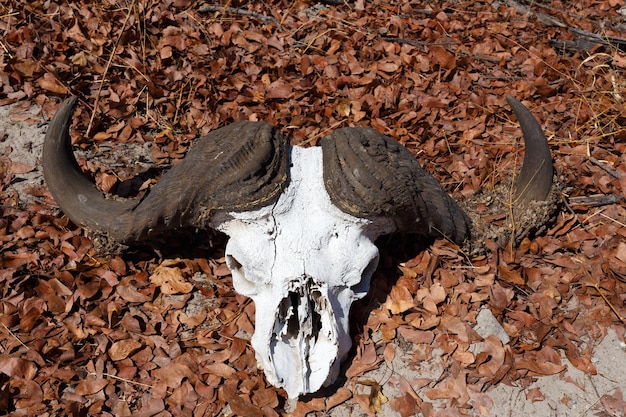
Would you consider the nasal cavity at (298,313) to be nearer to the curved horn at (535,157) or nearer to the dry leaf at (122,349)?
the dry leaf at (122,349)

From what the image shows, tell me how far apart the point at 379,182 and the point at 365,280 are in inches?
23.7

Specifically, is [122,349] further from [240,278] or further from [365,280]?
[365,280]

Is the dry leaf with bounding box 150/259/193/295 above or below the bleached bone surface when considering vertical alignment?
below

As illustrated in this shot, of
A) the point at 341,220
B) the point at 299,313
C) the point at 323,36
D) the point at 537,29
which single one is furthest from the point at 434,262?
the point at 537,29

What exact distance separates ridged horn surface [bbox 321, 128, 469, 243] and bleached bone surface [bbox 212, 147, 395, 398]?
0.10 meters

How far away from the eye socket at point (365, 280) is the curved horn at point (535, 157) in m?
1.11

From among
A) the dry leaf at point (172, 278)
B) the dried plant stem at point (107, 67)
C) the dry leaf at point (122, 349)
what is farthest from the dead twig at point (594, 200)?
the dried plant stem at point (107, 67)

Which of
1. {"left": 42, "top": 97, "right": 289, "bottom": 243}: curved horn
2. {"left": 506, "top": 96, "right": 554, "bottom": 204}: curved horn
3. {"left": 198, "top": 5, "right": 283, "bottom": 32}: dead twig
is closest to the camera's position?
{"left": 42, "top": 97, "right": 289, "bottom": 243}: curved horn

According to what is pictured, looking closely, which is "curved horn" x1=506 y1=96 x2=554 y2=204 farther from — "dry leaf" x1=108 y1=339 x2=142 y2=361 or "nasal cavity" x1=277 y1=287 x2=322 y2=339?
"dry leaf" x1=108 y1=339 x2=142 y2=361

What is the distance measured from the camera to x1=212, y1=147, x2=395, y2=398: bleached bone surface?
3330mm

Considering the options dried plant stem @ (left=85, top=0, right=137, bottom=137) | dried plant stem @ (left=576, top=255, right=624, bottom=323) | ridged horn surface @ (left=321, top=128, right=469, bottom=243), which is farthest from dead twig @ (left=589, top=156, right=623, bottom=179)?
dried plant stem @ (left=85, top=0, right=137, bottom=137)

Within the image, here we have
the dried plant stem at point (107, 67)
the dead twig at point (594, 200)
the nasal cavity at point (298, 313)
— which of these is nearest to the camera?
the nasal cavity at point (298, 313)

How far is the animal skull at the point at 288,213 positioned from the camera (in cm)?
336

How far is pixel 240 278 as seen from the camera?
3658 mm
